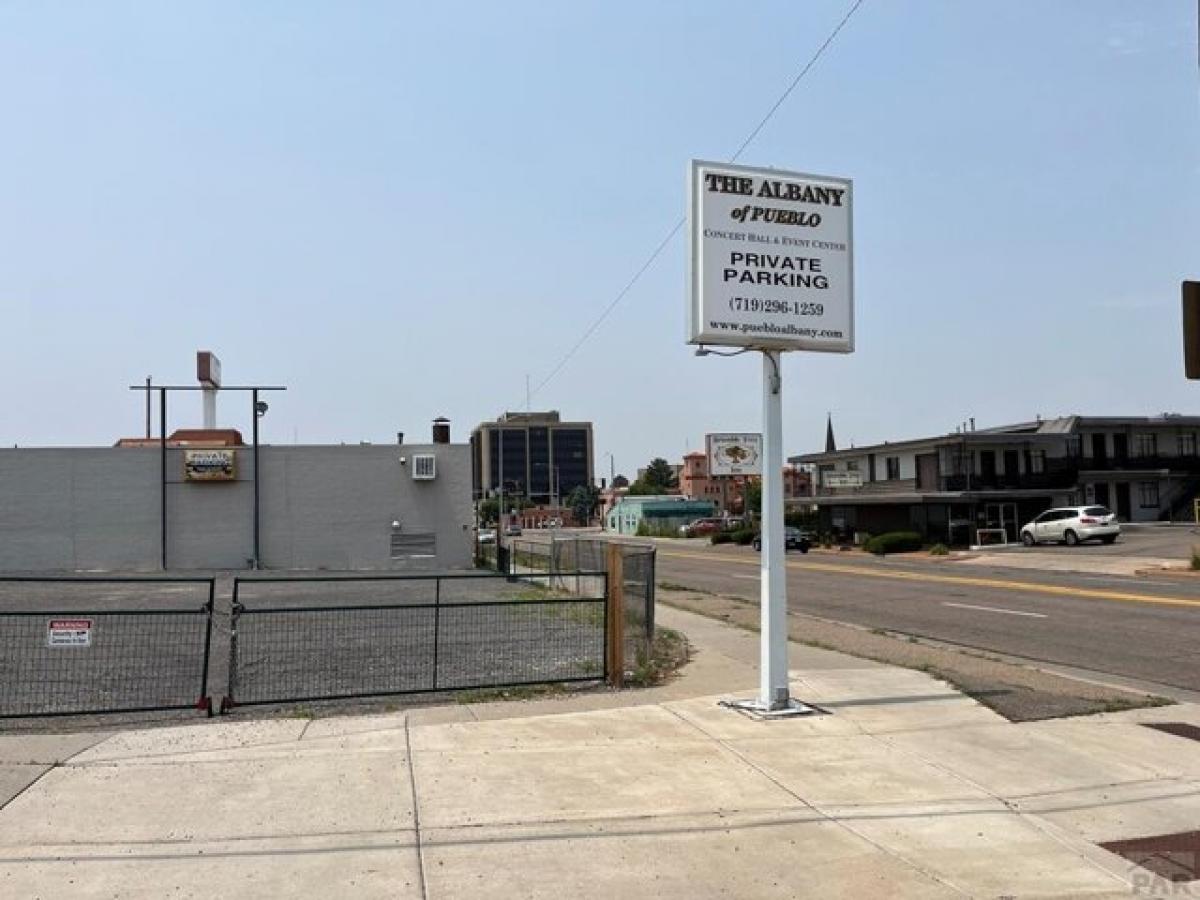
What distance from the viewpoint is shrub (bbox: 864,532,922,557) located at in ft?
164

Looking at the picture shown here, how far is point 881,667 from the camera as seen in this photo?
1184 centimetres

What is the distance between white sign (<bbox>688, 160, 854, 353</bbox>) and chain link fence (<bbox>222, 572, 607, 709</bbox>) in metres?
3.29

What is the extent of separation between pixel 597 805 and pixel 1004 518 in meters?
52.0

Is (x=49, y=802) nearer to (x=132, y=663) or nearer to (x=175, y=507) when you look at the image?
(x=132, y=663)

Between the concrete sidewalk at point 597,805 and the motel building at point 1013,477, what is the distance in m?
45.5

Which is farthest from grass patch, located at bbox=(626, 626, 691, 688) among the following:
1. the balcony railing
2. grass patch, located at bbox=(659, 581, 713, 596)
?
the balcony railing

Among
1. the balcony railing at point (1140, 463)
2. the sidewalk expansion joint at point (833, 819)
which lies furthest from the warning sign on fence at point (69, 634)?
the balcony railing at point (1140, 463)

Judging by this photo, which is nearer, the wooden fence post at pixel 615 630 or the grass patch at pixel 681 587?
the wooden fence post at pixel 615 630

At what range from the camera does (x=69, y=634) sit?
8.92m

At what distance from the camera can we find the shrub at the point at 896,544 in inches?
1973

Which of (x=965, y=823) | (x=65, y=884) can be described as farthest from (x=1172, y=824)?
A: (x=65, y=884)

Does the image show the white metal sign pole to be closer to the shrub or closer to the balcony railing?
the shrub

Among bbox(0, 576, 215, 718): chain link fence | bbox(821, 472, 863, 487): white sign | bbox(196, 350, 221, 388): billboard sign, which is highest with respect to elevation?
bbox(196, 350, 221, 388): billboard sign

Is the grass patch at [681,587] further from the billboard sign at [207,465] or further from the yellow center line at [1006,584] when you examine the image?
the billboard sign at [207,465]
